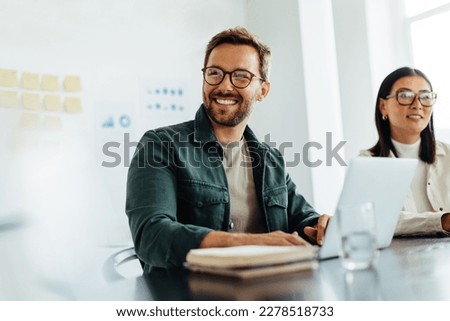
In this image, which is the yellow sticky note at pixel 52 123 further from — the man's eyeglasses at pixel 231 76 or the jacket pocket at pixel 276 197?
the jacket pocket at pixel 276 197

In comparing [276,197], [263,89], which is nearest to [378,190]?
[276,197]

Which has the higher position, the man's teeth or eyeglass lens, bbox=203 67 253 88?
eyeglass lens, bbox=203 67 253 88

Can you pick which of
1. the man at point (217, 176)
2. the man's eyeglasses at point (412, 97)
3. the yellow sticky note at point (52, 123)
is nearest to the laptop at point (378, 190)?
the man at point (217, 176)

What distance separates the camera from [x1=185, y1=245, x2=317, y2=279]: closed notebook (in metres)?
0.77

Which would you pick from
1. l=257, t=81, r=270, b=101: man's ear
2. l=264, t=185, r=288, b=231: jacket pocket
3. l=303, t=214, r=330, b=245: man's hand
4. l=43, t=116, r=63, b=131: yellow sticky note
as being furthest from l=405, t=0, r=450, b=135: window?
l=43, t=116, r=63, b=131: yellow sticky note

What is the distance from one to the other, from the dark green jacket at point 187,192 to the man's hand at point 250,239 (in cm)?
2

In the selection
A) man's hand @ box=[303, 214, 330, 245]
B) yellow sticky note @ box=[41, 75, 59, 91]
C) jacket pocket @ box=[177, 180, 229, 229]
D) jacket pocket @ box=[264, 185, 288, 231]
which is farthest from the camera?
yellow sticky note @ box=[41, 75, 59, 91]

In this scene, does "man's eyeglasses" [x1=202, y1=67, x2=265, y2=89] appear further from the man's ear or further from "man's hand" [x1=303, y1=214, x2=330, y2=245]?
"man's hand" [x1=303, y1=214, x2=330, y2=245]

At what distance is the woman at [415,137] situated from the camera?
1.80 m

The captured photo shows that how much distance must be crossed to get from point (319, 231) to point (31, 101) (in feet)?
5.11

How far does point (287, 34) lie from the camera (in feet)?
9.35

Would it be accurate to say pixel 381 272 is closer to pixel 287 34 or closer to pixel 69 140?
pixel 69 140

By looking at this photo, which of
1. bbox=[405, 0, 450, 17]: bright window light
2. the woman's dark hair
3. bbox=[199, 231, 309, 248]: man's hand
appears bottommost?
bbox=[199, 231, 309, 248]: man's hand
